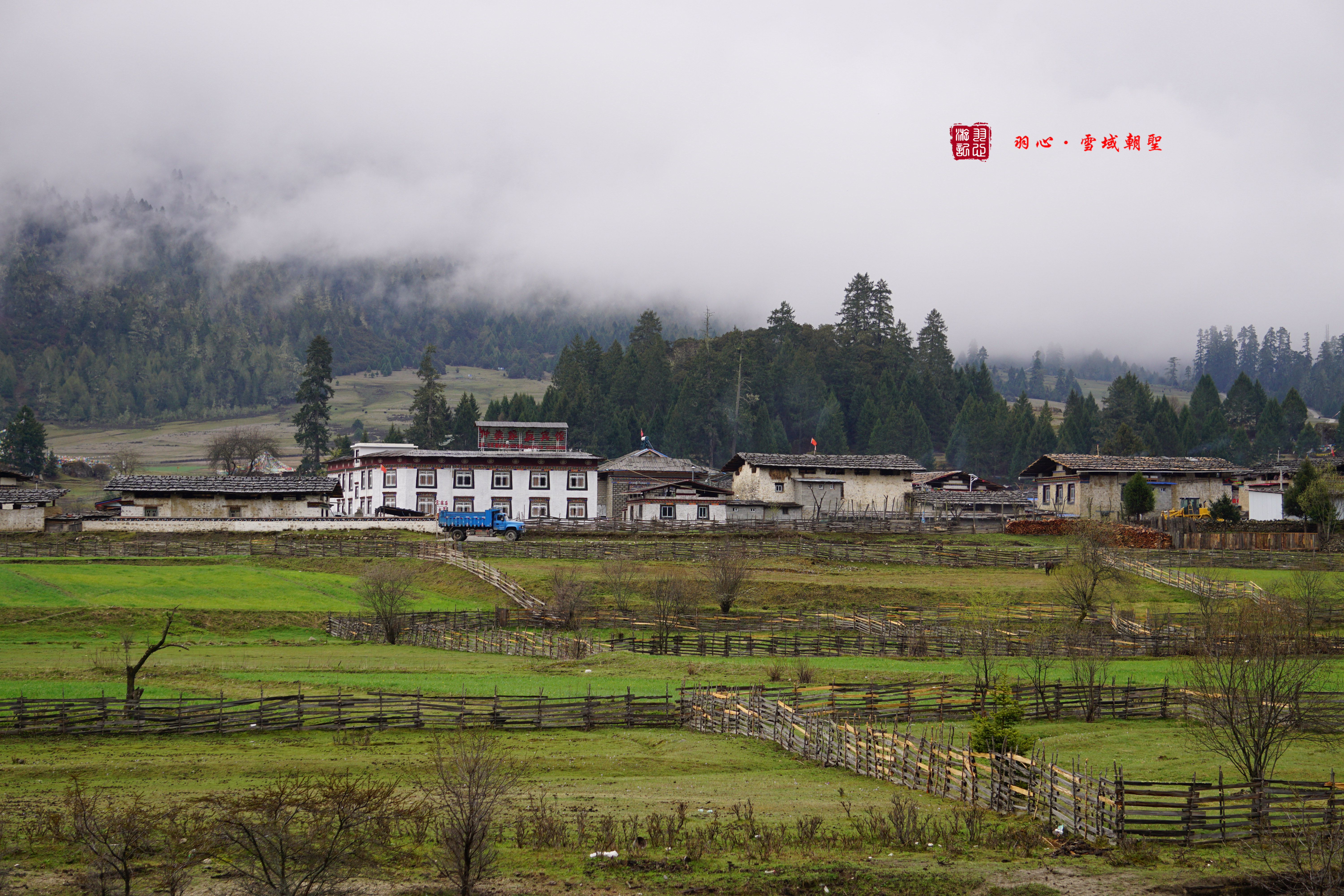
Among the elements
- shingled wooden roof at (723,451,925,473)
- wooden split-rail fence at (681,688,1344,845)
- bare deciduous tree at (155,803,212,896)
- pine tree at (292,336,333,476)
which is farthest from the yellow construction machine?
pine tree at (292,336,333,476)

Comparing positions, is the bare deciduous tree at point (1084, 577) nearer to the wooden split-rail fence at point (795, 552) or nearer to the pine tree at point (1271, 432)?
the wooden split-rail fence at point (795, 552)

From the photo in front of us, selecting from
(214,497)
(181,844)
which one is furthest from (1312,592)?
(214,497)

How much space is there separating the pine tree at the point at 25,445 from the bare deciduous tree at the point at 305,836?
132 metres

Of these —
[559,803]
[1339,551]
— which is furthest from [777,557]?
[559,803]

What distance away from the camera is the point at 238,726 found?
31828 millimetres

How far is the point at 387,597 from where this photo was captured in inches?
2060

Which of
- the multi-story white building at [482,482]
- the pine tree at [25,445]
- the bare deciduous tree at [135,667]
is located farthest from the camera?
the pine tree at [25,445]

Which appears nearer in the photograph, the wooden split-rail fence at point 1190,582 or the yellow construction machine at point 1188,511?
the wooden split-rail fence at point 1190,582

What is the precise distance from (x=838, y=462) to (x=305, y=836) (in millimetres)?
78494

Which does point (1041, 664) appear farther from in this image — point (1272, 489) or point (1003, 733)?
point (1272, 489)

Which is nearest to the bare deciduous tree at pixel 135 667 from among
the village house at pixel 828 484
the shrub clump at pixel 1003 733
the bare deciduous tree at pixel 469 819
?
the bare deciduous tree at pixel 469 819

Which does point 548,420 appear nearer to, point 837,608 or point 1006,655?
point 837,608

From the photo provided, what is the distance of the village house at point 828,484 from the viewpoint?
306ft

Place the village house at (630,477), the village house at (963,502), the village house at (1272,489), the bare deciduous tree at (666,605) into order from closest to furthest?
the bare deciduous tree at (666,605) < the village house at (1272,489) < the village house at (963,502) < the village house at (630,477)
